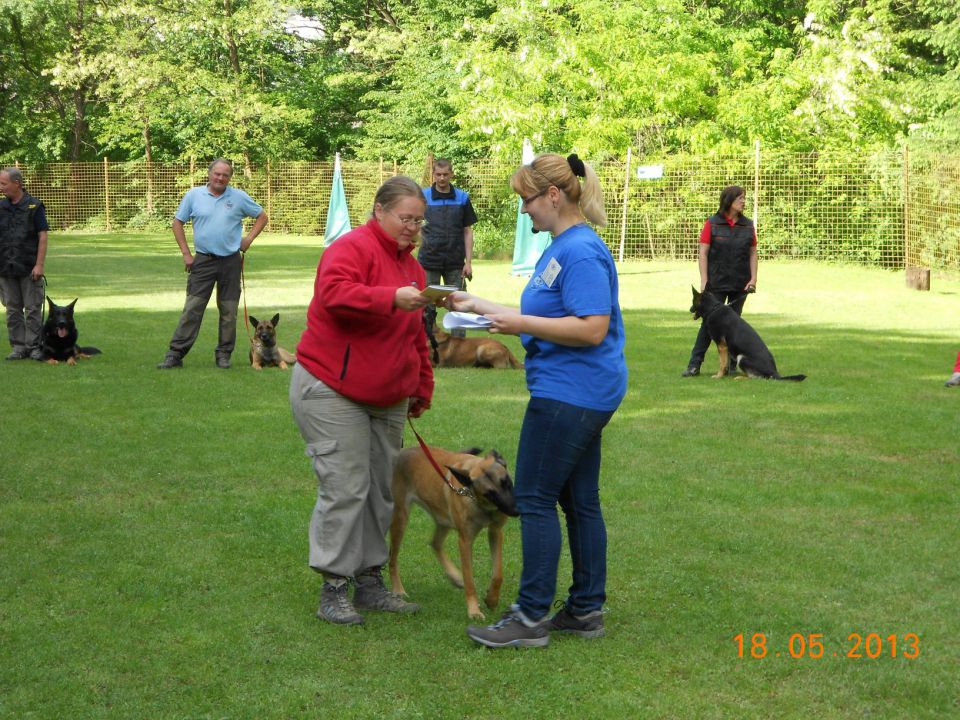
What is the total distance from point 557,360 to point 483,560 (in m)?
1.75

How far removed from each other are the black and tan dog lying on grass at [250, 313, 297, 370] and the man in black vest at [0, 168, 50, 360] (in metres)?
2.31

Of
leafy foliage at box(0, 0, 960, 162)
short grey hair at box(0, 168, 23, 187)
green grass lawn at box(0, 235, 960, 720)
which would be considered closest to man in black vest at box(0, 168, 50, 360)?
short grey hair at box(0, 168, 23, 187)

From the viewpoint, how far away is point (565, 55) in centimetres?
3053

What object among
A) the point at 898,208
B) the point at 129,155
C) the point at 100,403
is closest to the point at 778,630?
the point at 100,403

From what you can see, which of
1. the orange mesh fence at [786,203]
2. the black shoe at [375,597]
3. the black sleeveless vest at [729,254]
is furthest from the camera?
the orange mesh fence at [786,203]

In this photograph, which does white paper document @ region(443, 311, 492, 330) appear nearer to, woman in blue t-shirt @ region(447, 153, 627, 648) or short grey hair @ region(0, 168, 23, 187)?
woman in blue t-shirt @ region(447, 153, 627, 648)

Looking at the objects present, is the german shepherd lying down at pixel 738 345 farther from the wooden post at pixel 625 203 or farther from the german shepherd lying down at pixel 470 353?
the wooden post at pixel 625 203

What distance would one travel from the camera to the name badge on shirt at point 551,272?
4207 mm

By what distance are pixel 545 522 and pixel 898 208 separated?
21689 mm

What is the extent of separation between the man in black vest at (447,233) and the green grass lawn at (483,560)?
1.56 meters

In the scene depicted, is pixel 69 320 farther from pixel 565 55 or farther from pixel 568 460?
pixel 565 55

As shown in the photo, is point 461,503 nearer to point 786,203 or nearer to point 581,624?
point 581,624

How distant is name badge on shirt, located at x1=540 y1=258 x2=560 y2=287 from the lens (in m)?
4.21

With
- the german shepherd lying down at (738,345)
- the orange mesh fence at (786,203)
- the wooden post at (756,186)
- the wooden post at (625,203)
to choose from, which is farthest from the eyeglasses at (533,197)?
the wooden post at (625,203)
